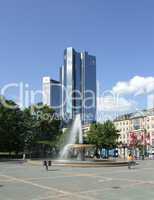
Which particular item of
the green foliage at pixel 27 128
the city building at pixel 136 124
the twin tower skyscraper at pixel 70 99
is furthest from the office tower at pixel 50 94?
the green foliage at pixel 27 128

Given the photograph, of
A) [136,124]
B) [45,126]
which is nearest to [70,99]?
[136,124]

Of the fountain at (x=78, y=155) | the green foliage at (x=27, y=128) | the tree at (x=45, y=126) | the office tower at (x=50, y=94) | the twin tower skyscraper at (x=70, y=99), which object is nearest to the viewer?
the fountain at (x=78, y=155)

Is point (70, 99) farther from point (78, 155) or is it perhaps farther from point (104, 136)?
point (78, 155)

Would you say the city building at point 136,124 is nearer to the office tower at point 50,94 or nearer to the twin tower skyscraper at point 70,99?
the twin tower skyscraper at point 70,99

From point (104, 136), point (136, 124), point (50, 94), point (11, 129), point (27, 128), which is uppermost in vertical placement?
point (50, 94)

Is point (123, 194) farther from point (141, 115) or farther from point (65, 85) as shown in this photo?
point (65, 85)

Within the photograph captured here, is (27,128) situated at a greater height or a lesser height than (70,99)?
lesser

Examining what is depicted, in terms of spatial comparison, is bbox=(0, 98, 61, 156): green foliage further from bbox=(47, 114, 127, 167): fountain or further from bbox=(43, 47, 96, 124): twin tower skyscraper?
bbox=(47, 114, 127, 167): fountain

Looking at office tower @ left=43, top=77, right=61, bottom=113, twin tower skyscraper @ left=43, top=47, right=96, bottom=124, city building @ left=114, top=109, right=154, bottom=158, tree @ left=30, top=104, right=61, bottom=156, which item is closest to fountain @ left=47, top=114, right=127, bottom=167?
tree @ left=30, top=104, right=61, bottom=156

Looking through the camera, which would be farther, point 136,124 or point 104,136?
point 136,124

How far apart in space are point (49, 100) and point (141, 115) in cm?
4119

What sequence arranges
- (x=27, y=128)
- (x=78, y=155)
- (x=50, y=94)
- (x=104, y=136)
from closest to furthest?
(x=78, y=155), (x=27, y=128), (x=104, y=136), (x=50, y=94)

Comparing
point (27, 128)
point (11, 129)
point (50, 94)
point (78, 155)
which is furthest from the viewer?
point (50, 94)

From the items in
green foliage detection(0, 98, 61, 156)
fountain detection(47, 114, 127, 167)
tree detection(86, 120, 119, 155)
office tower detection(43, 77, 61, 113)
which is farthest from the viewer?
office tower detection(43, 77, 61, 113)
